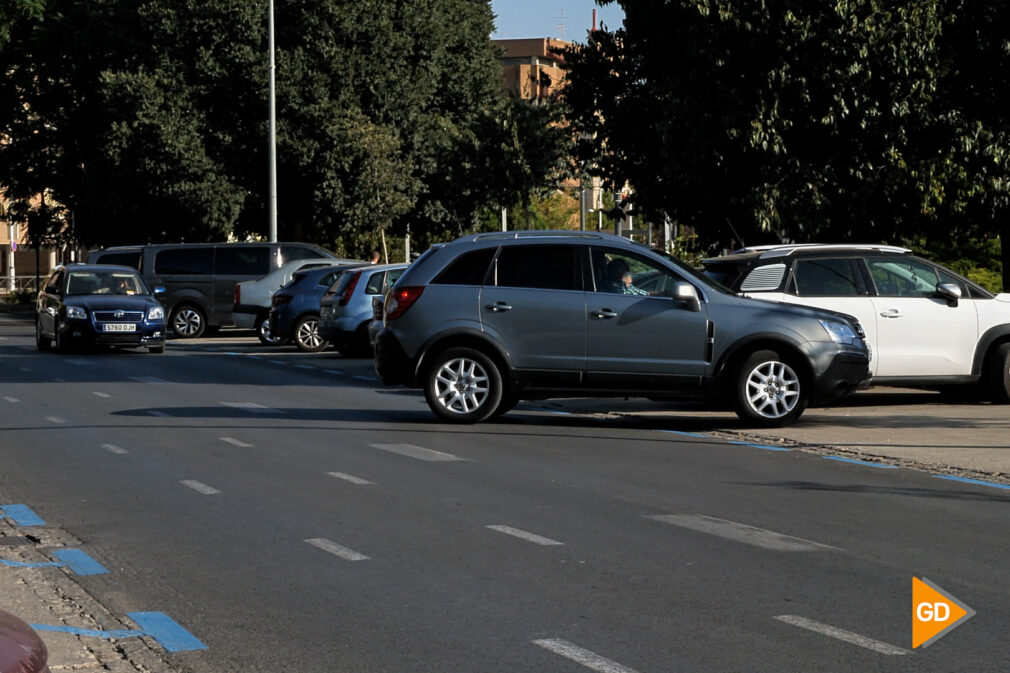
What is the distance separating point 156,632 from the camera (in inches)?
250

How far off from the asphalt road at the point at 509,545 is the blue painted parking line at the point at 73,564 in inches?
3.7

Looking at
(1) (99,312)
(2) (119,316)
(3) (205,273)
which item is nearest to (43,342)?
(1) (99,312)

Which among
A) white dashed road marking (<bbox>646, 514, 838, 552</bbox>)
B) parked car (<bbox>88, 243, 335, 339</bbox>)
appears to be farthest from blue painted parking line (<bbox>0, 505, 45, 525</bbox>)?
parked car (<bbox>88, 243, 335, 339</bbox>)

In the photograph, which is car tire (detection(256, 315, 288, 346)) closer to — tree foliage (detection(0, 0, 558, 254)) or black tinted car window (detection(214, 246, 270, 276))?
black tinted car window (detection(214, 246, 270, 276))

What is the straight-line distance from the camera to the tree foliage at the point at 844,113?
2277 centimetres

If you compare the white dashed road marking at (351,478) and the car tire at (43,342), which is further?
the car tire at (43,342)

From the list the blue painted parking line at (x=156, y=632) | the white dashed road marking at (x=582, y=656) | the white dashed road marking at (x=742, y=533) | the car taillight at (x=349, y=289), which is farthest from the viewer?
the car taillight at (x=349, y=289)

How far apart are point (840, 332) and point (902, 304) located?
6.04 feet

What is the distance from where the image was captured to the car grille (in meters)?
27.0

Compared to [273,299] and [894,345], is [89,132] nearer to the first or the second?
[273,299]

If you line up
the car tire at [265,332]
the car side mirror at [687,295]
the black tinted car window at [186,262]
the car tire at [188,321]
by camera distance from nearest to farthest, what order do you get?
the car side mirror at [687,295]
the car tire at [265,332]
the car tire at [188,321]
the black tinted car window at [186,262]

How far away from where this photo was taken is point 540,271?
1492 cm

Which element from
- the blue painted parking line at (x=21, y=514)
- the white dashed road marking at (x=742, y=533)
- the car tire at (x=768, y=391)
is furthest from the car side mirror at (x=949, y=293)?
the blue painted parking line at (x=21, y=514)

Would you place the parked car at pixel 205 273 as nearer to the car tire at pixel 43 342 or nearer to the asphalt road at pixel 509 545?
the car tire at pixel 43 342
